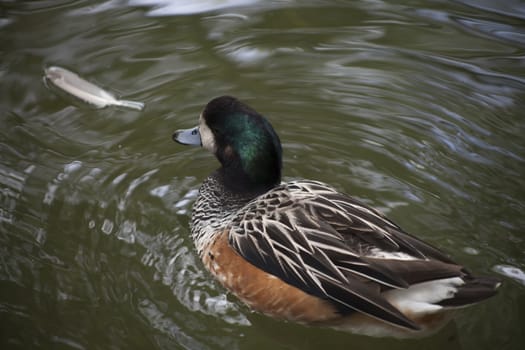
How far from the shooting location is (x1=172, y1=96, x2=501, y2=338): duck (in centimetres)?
353

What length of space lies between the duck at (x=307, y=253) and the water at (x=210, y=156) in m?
0.22

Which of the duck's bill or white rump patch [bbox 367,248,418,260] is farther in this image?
the duck's bill

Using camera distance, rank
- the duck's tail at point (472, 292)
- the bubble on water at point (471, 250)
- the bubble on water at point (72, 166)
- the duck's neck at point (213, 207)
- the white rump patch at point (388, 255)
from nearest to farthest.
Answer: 1. the duck's tail at point (472, 292)
2. the white rump patch at point (388, 255)
3. the bubble on water at point (471, 250)
4. the duck's neck at point (213, 207)
5. the bubble on water at point (72, 166)

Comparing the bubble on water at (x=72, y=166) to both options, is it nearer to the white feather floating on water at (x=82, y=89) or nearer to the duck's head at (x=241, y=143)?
the white feather floating on water at (x=82, y=89)

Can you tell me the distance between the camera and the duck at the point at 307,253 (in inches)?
139

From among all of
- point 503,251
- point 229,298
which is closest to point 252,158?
point 229,298

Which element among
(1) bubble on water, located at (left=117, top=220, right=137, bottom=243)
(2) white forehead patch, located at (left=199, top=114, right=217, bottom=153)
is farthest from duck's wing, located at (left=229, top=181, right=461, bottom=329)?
(1) bubble on water, located at (left=117, top=220, right=137, bottom=243)

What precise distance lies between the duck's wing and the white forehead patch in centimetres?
63

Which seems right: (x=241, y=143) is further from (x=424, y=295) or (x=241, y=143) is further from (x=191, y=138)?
(x=424, y=295)

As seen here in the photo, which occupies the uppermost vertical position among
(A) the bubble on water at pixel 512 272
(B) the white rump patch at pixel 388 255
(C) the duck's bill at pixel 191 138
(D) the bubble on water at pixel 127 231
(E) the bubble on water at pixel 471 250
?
(C) the duck's bill at pixel 191 138

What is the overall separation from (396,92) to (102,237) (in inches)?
117

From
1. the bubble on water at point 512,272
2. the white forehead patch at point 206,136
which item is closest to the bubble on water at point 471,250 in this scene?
the bubble on water at point 512,272

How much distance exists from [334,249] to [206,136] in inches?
56.7

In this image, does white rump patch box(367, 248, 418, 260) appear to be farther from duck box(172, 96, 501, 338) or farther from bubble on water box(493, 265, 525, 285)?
bubble on water box(493, 265, 525, 285)
